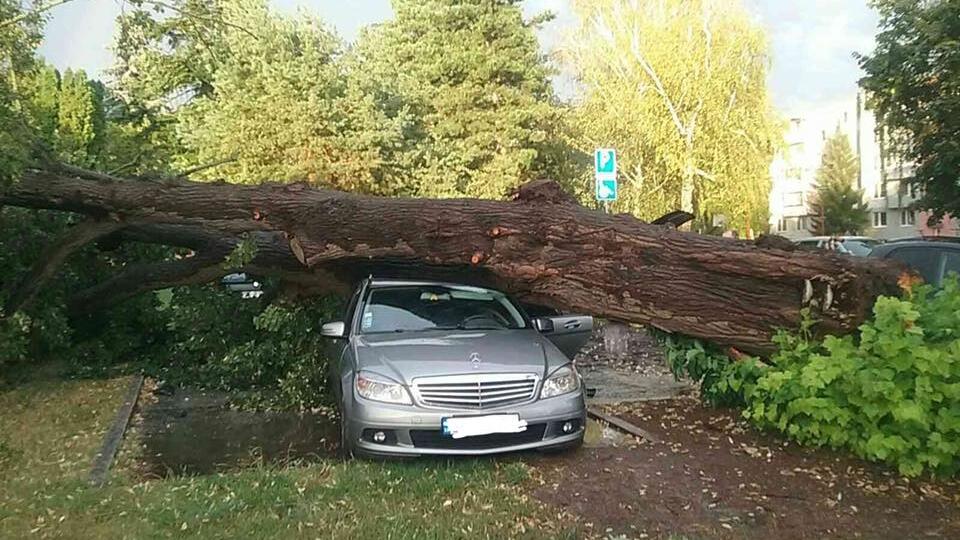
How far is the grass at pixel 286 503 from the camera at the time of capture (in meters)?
5.21

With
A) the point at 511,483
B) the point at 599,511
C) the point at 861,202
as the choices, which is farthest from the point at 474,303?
the point at 861,202

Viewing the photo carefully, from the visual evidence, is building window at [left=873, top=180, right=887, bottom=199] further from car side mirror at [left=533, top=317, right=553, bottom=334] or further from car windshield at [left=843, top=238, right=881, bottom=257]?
car side mirror at [left=533, top=317, right=553, bottom=334]

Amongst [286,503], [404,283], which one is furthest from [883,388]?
[404,283]

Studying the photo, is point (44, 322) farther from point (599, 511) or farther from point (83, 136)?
point (83, 136)

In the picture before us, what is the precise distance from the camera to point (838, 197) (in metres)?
57.9

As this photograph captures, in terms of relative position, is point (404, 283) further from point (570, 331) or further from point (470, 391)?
point (470, 391)

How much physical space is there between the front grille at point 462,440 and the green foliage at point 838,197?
54.7 m

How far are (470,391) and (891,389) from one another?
9.40ft

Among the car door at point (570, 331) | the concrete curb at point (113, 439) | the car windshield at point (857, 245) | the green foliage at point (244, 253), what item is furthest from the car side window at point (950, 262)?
the car windshield at point (857, 245)

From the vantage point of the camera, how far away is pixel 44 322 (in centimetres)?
1119

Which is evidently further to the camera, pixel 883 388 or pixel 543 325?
pixel 543 325

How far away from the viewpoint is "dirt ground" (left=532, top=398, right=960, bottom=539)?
5207mm

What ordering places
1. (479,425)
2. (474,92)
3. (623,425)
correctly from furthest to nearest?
(474,92) < (623,425) < (479,425)

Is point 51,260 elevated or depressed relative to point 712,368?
elevated
